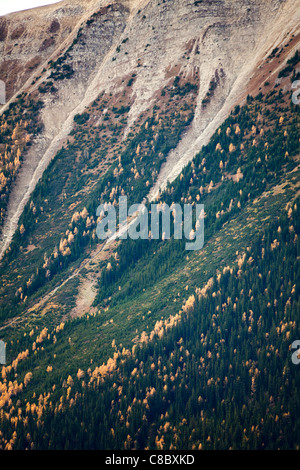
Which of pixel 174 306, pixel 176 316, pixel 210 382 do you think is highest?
pixel 174 306

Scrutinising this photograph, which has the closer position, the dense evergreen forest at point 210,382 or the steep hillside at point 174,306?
the dense evergreen forest at point 210,382

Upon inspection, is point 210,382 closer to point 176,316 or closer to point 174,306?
point 176,316

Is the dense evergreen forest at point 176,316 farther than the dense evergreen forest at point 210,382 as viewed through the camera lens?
Yes

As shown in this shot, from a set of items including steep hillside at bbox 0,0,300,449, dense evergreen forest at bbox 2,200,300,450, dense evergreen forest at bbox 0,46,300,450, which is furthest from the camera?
steep hillside at bbox 0,0,300,449

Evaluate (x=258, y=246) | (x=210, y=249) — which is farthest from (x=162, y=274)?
(x=258, y=246)

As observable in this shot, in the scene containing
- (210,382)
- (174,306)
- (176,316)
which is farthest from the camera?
(174,306)

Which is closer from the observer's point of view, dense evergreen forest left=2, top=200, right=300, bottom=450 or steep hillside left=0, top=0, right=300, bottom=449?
dense evergreen forest left=2, top=200, right=300, bottom=450

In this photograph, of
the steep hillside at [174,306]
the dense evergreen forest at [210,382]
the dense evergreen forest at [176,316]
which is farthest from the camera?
the steep hillside at [174,306]

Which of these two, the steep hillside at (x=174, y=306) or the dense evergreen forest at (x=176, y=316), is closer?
the dense evergreen forest at (x=176, y=316)

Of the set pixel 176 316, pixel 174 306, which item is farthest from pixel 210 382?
pixel 174 306

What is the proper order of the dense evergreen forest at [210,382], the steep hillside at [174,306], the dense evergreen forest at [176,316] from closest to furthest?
the dense evergreen forest at [210,382]
the dense evergreen forest at [176,316]
the steep hillside at [174,306]

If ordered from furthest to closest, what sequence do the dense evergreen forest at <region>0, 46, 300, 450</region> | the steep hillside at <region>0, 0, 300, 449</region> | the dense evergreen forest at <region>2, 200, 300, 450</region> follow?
the steep hillside at <region>0, 0, 300, 449</region>, the dense evergreen forest at <region>0, 46, 300, 450</region>, the dense evergreen forest at <region>2, 200, 300, 450</region>
